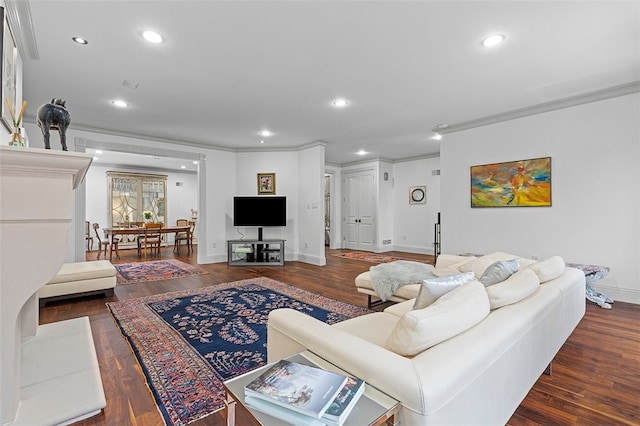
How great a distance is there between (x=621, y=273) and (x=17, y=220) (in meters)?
5.46

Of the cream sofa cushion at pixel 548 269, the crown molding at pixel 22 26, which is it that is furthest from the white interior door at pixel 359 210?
the crown molding at pixel 22 26

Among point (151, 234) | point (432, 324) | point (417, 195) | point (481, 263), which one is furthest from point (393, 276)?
point (151, 234)

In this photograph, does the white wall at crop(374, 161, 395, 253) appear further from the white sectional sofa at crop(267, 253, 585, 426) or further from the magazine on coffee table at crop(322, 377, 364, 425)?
the magazine on coffee table at crop(322, 377, 364, 425)

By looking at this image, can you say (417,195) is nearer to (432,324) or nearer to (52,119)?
(432,324)

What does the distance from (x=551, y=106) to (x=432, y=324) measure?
14.4ft

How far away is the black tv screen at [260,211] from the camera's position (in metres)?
6.70

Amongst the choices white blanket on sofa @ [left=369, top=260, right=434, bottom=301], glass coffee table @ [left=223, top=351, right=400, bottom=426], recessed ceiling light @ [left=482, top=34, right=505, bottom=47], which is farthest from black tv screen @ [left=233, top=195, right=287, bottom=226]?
glass coffee table @ [left=223, top=351, right=400, bottom=426]

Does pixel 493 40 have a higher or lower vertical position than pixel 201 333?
higher

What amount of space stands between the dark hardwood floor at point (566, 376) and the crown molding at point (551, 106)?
8.16 feet

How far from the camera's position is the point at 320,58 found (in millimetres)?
2926

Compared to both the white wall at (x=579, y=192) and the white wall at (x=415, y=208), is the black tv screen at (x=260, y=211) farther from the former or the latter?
the white wall at (x=579, y=192)

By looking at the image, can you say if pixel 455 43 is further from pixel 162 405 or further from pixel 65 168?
pixel 162 405

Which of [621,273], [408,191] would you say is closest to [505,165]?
[621,273]

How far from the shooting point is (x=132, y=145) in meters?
5.71
